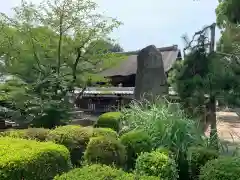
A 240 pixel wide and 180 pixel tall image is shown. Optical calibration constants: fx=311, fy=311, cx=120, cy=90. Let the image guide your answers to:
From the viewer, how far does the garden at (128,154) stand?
371 centimetres

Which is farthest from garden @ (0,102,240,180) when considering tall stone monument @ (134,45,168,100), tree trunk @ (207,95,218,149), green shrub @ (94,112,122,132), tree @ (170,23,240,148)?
tall stone monument @ (134,45,168,100)

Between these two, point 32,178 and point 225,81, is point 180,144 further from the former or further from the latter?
point 32,178

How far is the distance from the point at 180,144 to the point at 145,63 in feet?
14.0

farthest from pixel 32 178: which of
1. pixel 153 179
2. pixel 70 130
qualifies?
pixel 70 130

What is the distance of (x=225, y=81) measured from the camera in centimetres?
491

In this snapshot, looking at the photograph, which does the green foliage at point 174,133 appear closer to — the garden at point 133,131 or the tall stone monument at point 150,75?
the garden at point 133,131

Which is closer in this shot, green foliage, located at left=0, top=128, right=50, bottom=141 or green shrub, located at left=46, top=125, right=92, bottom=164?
green shrub, located at left=46, top=125, right=92, bottom=164

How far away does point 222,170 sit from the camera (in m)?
3.88

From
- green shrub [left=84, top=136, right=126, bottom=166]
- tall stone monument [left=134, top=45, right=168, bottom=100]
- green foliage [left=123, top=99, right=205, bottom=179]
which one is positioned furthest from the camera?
tall stone monument [left=134, top=45, right=168, bottom=100]

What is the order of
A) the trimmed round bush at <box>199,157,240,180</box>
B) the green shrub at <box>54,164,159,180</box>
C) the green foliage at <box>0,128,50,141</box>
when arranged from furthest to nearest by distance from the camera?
the green foliage at <box>0,128,50,141</box>
the trimmed round bush at <box>199,157,240,180</box>
the green shrub at <box>54,164,159,180</box>

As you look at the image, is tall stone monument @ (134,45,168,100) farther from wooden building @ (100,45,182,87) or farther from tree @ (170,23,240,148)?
wooden building @ (100,45,182,87)

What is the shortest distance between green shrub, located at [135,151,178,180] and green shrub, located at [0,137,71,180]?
105 centimetres

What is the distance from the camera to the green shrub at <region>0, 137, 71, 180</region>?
3.66m

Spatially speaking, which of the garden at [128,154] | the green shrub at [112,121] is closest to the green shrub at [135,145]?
the garden at [128,154]
